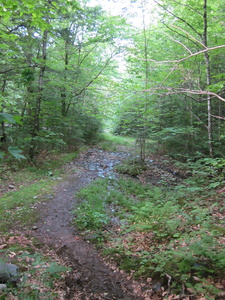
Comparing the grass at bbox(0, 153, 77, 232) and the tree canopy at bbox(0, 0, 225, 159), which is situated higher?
the tree canopy at bbox(0, 0, 225, 159)

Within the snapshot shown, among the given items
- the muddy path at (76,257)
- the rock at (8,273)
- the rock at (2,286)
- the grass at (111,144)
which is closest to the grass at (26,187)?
the muddy path at (76,257)

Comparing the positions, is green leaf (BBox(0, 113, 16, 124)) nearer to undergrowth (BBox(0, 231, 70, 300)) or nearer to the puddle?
undergrowth (BBox(0, 231, 70, 300))

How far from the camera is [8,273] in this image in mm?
2916

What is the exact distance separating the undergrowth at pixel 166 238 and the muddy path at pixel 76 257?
236 mm

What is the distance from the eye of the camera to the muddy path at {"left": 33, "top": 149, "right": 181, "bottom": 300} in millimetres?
3311

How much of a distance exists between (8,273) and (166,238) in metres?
3.06

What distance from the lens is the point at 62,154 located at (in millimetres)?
12406

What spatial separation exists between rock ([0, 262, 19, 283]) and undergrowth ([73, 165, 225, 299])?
1.88m

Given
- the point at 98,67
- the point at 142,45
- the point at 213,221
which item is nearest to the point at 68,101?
the point at 98,67

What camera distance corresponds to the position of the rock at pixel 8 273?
9.32 feet

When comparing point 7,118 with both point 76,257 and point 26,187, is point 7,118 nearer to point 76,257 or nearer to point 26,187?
point 76,257

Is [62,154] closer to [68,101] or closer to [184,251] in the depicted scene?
[68,101]

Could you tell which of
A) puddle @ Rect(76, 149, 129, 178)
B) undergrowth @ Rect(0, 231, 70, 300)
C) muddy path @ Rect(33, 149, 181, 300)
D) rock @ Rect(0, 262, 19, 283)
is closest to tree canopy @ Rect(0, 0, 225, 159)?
puddle @ Rect(76, 149, 129, 178)

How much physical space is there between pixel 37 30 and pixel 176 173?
10160 millimetres
